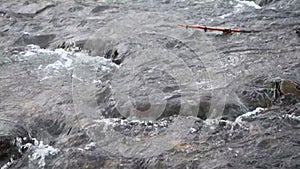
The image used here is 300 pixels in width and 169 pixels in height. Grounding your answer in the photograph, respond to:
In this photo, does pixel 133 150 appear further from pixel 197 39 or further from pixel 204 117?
pixel 197 39

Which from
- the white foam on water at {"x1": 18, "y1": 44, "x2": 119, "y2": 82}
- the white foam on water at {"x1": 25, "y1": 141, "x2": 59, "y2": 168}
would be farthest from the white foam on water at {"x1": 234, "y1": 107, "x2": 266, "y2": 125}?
the white foam on water at {"x1": 18, "y1": 44, "x2": 119, "y2": 82}

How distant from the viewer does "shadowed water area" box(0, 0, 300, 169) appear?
4.00 metres

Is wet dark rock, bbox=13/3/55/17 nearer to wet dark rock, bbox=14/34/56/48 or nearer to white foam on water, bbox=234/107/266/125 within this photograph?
wet dark rock, bbox=14/34/56/48

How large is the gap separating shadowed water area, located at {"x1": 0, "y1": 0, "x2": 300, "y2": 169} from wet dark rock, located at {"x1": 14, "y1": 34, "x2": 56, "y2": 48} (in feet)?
0.04

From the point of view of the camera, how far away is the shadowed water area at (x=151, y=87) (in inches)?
157

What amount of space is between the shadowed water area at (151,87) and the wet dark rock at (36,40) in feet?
0.04

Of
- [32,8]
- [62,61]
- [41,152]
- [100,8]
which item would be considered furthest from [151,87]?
[32,8]

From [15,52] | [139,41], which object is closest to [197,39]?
[139,41]

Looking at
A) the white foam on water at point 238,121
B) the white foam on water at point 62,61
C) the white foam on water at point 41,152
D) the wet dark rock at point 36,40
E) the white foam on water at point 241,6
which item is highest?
the white foam on water at point 241,6

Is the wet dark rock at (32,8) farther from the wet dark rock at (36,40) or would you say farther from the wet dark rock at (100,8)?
the wet dark rock at (36,40)

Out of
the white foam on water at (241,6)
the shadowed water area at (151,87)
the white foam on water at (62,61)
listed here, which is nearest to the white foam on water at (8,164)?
the shadowed water area at (151,87)

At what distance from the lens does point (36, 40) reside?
629cm

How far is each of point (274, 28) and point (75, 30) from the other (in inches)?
95.6

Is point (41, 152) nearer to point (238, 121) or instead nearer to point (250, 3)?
point (238, 121)
